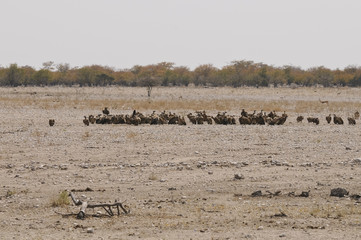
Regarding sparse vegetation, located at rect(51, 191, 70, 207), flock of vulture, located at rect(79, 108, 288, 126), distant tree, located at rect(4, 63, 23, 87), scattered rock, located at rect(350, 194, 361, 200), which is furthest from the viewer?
distant tree, located at rect(4, 63, 23, 87)

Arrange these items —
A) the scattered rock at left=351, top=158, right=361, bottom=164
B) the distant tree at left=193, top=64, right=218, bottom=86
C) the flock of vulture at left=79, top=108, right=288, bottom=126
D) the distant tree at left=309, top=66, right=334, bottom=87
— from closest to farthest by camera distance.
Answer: the scattered rock at left=351, top=158, right=361, bottom=164, the flock of vulture at left=79, top=108, right=288, bottom=126, the distant tree at left=309, top=66, right=334, bottom=87, the distant tree at left=193, top=64, right=218, bottom=86

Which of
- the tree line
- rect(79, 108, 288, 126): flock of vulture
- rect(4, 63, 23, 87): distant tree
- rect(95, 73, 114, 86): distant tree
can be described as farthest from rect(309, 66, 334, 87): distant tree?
rect(79, 108, 288, 126): flock of vulture

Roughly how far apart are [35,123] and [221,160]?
41.0ft

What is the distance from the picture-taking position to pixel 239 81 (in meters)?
84.9

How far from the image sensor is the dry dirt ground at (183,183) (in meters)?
7.75

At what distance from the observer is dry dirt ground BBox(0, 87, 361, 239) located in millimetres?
7750

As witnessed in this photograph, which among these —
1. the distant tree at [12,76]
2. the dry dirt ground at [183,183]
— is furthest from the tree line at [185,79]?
the dry dirt ground at [183,183]

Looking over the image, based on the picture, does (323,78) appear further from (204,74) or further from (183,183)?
(183,183)

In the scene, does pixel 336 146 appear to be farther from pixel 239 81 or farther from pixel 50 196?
pixel 239 81

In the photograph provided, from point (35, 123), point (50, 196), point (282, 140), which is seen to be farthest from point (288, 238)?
point (35, 123)

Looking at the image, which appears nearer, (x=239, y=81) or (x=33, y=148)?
(x=33, y=148)

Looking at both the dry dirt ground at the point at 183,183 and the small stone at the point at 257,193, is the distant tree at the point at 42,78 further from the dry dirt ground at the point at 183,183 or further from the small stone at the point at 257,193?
the small stone at the point at 257,193

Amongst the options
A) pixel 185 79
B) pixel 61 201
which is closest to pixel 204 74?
pixel 185 79

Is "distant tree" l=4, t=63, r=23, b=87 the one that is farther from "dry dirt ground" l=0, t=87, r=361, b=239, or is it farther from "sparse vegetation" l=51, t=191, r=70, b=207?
"sparse vegetation" l=51, t=191, r=70, b=207
